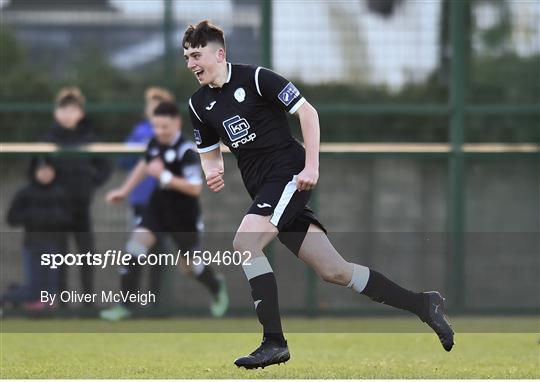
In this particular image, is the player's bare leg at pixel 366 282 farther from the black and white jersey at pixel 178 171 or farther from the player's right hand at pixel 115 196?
the player's right hand at pixel 115 196

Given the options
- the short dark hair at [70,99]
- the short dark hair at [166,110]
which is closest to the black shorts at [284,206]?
the short dark hair at [166,110]

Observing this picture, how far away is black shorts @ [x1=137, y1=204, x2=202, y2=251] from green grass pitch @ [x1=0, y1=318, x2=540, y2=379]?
712 mm

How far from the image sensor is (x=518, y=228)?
1138 cm

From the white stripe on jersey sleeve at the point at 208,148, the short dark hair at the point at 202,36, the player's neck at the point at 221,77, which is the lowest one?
the white stripe on jersey sleeve at the point at 208,148

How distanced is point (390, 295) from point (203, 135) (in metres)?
1.38

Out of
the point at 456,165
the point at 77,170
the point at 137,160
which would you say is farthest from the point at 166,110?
the point at 456,165

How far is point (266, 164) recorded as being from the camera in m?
6.80

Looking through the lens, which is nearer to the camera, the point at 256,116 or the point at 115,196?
the point at 256,116

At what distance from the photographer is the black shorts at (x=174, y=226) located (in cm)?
1090

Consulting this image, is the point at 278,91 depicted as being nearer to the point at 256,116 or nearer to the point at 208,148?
the point at 256,116

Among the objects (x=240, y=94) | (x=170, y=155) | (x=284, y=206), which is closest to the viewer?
(x=284, y=206)

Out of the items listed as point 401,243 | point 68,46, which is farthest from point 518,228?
point 68,46

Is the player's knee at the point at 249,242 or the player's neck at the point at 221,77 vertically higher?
the player's neck at the point at 221,77

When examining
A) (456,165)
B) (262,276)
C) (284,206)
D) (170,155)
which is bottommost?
(456,165)
